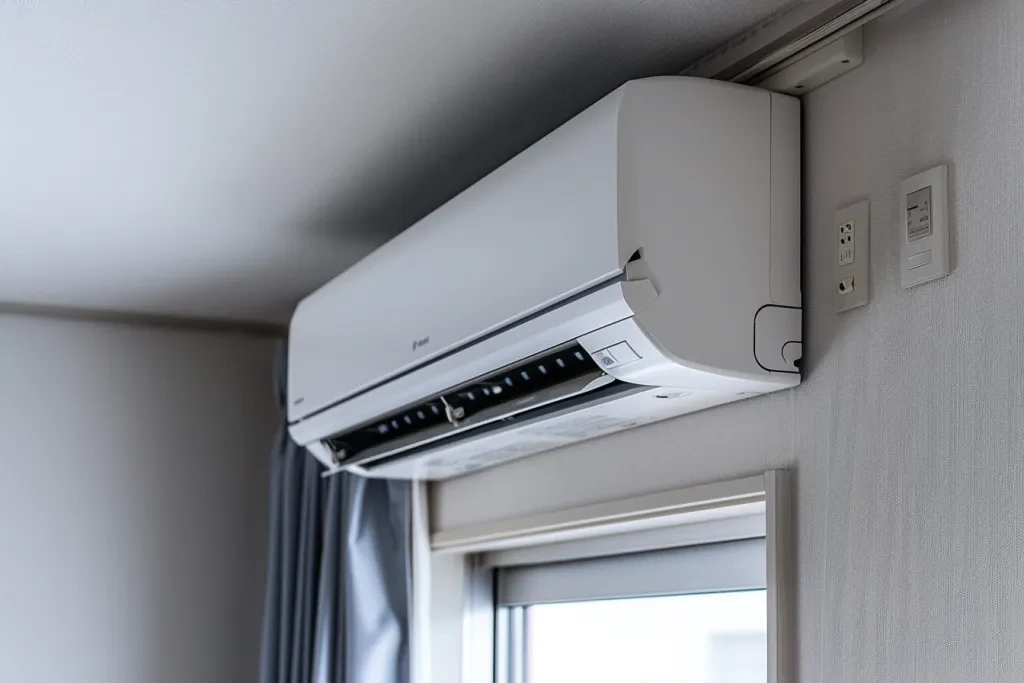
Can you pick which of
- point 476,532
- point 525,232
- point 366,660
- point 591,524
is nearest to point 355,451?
point 476,532

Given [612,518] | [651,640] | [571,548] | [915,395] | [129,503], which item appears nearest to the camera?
[915,395]

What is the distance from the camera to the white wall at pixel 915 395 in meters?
1.15

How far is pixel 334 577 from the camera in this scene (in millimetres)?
2506

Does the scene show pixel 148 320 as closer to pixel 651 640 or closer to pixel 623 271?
pixel 651 640

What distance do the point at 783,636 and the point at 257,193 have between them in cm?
114

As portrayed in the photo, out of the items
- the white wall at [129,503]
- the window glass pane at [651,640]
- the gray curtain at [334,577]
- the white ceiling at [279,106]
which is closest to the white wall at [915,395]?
the white ceiling at [279,106]

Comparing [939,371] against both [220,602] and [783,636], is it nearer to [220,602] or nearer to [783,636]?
[783,636]

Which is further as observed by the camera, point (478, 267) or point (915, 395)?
point (478, 267)

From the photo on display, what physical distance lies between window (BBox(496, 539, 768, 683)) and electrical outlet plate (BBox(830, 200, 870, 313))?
1.67 feet

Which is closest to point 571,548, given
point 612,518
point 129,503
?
point 612,518

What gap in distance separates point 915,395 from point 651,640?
938 mm

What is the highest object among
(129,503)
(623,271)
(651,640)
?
(623,271)

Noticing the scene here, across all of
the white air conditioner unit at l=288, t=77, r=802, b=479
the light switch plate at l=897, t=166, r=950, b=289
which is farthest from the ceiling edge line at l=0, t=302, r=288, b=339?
the light switch plate at l=897, t=166, r=950, b=289

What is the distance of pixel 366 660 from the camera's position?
7.71 ft
